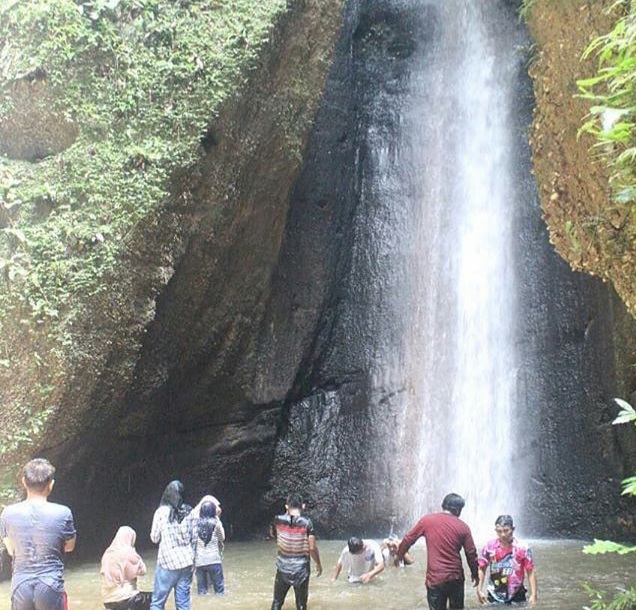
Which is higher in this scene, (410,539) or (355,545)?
(410,539)

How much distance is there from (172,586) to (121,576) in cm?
57

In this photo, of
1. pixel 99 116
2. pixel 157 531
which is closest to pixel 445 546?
Result: pixel 157 531

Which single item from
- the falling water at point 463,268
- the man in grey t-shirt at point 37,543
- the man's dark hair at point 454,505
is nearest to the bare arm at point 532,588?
the man's dark hair at point 454,505

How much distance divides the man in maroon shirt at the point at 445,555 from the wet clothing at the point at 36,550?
278 cm

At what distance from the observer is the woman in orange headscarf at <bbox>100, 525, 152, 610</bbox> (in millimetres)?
5738

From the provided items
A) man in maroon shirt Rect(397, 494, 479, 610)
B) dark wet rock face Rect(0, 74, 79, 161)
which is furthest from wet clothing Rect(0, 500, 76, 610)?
dark wet rock face Rect(0, 74, 79, 161)

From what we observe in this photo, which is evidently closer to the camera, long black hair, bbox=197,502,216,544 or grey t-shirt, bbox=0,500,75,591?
grey t-shirt, bbox=0,500,75,591

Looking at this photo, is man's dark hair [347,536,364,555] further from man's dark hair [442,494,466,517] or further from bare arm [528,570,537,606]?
man's dark hair [442,494,466,517]

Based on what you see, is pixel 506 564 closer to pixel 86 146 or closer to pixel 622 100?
pixel 622 100

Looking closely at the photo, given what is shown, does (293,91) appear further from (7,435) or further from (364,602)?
(364,602)

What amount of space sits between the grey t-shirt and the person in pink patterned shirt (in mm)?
3725

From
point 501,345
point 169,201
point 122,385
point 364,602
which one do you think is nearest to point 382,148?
point 501,345

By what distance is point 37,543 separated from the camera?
167 inches

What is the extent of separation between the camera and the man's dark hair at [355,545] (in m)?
7.70
